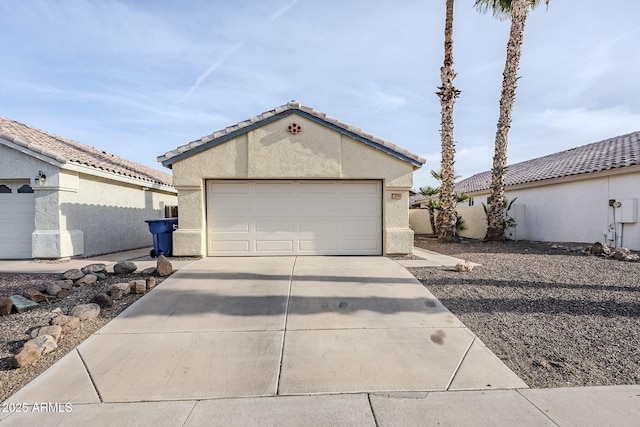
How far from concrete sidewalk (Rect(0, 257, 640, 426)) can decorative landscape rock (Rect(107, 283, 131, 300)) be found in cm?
61

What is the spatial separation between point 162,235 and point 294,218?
3960 mm

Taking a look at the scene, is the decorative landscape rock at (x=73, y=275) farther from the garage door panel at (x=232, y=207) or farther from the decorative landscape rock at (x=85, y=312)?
the garage door panel at (x=232, y=207)

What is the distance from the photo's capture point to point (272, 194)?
10273 mm

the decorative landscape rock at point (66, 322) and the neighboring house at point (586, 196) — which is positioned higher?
the neighboring house at point (586, 196)

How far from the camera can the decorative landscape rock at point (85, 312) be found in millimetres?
5168

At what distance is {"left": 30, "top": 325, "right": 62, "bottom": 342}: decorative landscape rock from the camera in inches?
176

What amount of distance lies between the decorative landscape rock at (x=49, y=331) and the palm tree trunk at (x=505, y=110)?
570 inches

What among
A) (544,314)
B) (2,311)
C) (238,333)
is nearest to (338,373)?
(238,333)

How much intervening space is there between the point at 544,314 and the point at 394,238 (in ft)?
16.7

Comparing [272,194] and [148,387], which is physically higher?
[272,194]

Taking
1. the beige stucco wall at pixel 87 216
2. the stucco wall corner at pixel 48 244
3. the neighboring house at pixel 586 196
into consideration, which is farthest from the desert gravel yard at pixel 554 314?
the beige stucco wall at pixel 87 216

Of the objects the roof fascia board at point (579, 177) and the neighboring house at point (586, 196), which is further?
the neighboring house at point (586, 196)

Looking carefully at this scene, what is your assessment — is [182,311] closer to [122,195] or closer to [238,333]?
[238,333]

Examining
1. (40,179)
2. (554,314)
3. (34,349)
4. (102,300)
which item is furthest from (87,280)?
(554,314)
